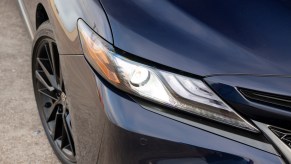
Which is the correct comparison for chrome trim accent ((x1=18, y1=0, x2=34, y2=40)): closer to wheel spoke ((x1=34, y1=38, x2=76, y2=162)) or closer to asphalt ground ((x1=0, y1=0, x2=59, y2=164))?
wheel spoke ((x1=34, y1=38, x2=76, y2=162))

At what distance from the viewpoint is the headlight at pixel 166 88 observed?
1.58 m

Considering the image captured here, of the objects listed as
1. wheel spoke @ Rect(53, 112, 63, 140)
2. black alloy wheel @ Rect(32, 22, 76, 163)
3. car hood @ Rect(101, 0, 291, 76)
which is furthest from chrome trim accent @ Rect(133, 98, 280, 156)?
wheel spoke @ Rect(53, 112, 63, 140)

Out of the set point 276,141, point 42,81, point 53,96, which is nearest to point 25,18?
point 42,81

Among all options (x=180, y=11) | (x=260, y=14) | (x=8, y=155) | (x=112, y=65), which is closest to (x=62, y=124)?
(x=8, y=155)

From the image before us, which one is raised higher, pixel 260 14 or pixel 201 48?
pixel 260 14

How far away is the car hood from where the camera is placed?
1593 mm

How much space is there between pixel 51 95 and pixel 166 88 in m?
1.27

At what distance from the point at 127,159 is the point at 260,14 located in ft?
2.41

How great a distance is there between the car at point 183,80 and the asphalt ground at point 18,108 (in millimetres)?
952

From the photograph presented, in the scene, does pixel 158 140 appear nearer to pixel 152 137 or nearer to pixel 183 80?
pixel 152 137

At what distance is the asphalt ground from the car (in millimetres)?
952

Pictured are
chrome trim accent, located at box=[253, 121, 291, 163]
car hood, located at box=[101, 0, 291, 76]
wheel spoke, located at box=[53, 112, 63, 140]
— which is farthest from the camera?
wheel spoke, located at box=[53, 112, 63, 140]

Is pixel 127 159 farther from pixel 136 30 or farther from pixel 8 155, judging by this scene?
pixel 8 155

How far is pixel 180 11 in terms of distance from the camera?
5.71 ft
